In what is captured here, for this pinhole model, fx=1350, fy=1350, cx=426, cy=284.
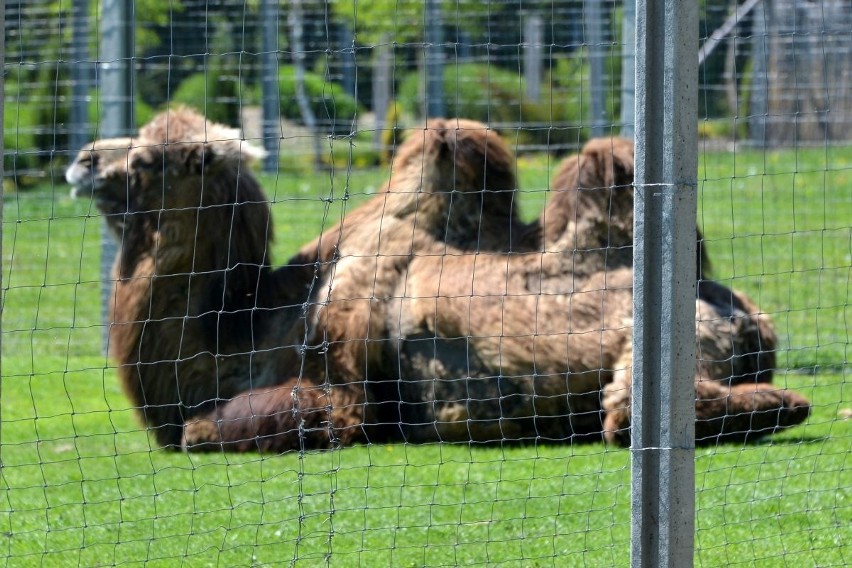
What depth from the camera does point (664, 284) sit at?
11.7 feet

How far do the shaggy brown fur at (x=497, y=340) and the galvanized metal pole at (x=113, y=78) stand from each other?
8.09ft

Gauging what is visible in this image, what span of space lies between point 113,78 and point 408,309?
11.1 ft

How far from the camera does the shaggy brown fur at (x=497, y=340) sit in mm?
6410

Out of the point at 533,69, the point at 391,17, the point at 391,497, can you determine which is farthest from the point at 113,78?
the point at 533,69

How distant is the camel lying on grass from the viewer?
644 centimetres

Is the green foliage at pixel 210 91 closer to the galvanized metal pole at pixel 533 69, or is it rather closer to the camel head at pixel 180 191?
the galvanized metal pole at pixel 533 69

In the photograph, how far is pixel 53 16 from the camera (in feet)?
58.5

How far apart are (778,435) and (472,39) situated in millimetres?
16193

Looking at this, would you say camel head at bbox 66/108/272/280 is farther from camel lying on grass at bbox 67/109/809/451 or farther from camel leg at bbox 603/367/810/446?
camel leg at bbox 603/367/810/446

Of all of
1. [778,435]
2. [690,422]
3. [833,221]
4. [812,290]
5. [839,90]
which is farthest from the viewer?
[839,90]

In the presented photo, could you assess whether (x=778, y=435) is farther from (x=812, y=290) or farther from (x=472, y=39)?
(x=472, y=39)

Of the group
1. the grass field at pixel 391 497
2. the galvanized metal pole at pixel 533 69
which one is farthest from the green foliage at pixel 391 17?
the grass field at pixel 391 497

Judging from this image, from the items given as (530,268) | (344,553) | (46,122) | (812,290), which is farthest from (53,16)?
(344,553)

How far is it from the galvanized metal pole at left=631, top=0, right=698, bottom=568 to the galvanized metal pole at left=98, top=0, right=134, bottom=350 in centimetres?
562
